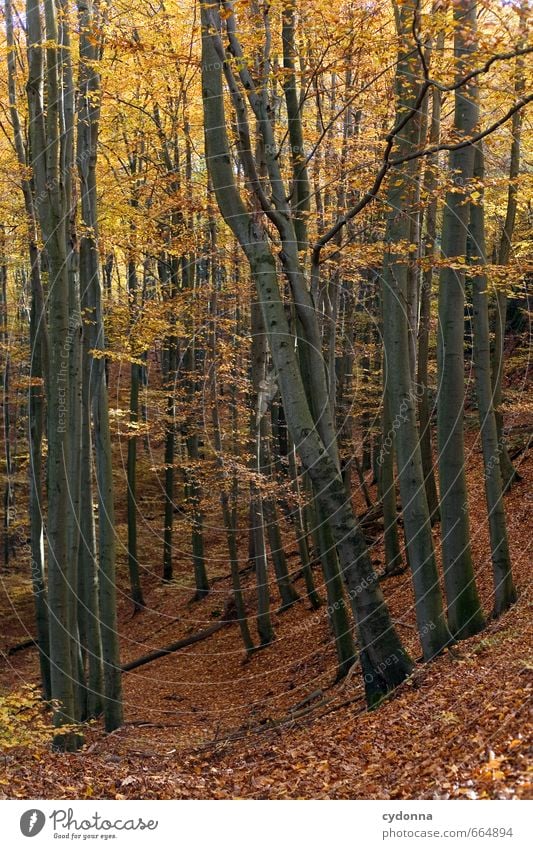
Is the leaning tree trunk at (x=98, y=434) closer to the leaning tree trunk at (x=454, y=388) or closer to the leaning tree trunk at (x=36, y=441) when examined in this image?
the leaning tree trunk at (x=36, y=441)

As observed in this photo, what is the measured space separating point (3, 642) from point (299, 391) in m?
14.2

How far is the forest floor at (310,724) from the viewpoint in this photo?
6.61 m

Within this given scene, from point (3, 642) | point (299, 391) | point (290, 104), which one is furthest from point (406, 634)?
point (3, 642)

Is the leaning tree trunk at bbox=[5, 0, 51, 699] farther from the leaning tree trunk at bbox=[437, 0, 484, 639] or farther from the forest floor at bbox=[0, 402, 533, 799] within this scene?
the leaning tree trunk at bbox=[437, 0, 484, 639]

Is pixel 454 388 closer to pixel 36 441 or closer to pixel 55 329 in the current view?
pixel 55 329

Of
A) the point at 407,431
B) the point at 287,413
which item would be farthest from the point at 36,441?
the point at 407,431

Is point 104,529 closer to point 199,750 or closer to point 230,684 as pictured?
point 199,750

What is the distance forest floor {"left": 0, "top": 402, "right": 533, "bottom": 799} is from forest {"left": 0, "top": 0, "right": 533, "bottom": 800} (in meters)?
0.05

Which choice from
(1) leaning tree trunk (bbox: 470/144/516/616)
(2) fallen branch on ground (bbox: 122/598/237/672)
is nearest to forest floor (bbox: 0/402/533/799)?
(2) fallen branch on ground (bbox: 122/598/237/672)

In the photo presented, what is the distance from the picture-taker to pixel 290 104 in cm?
1210

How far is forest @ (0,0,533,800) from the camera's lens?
26.5 ft

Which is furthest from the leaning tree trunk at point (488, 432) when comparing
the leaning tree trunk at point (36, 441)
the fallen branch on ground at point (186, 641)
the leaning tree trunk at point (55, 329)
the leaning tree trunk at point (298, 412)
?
the fallen branch on ground at point (186, 641)

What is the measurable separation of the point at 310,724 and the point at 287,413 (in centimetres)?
425

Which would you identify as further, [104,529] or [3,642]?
[3,642]
